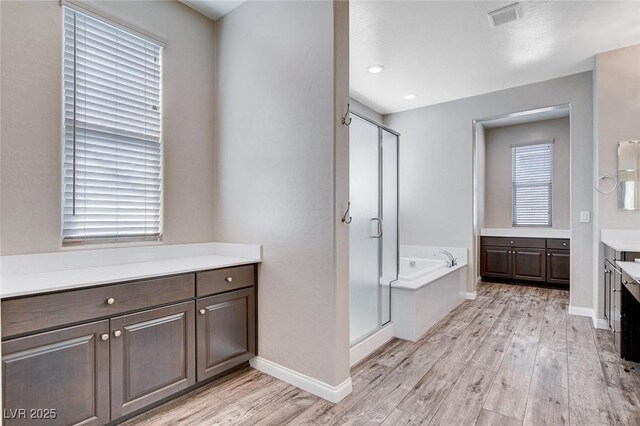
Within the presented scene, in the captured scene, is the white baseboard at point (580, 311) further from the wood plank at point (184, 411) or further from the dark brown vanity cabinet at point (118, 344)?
the wood plank at point (184, 411)

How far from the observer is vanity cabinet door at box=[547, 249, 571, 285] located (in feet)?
16.5

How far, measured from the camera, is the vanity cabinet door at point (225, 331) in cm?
216

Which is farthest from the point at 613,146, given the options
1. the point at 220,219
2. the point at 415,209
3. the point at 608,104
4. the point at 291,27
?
the point at 220,219

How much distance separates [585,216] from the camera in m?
3.75

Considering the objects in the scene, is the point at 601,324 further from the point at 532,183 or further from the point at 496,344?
the point at 532,183

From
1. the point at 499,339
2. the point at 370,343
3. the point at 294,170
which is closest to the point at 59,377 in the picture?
the point at 294,170

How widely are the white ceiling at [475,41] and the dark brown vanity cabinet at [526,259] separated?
2606 millimetres

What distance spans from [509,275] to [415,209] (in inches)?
82.0

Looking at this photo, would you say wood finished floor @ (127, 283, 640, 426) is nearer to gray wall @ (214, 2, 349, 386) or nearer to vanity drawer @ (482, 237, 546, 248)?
gray wall @ (214, 2, 349, 386)

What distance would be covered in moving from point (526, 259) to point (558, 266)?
429mm

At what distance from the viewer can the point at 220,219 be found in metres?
2.83

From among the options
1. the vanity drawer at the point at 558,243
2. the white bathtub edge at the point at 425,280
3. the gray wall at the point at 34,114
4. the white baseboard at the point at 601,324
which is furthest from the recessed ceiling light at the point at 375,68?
the vanity drawer at the point at 558,243

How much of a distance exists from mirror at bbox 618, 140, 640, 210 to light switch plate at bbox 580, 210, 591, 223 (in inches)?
17.0

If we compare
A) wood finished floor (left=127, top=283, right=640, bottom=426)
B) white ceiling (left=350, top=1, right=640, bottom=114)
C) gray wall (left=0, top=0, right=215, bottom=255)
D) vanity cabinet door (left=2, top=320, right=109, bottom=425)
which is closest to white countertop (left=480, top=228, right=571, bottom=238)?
wood finished floor (left=127, top=283, right=640, bottom=426)
